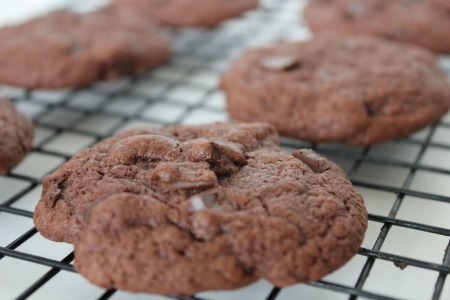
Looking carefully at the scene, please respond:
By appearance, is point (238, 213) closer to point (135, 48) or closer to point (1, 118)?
point (1, 118)

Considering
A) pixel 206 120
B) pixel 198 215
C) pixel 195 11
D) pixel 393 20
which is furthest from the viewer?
pixel 195 11

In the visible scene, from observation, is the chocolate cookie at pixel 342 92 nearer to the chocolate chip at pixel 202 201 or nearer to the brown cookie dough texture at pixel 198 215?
the brown cookie dough texture at pixel 198 215

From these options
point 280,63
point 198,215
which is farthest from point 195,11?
point 198,215

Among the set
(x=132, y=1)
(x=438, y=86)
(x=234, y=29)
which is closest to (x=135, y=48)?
(x=132, y=1)

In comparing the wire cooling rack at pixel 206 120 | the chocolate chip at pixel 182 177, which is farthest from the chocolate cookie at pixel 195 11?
the chocolate chip at pixel 182 177

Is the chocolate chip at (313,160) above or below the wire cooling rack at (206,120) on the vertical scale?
above

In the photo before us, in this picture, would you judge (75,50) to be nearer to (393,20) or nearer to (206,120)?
(206,120)
